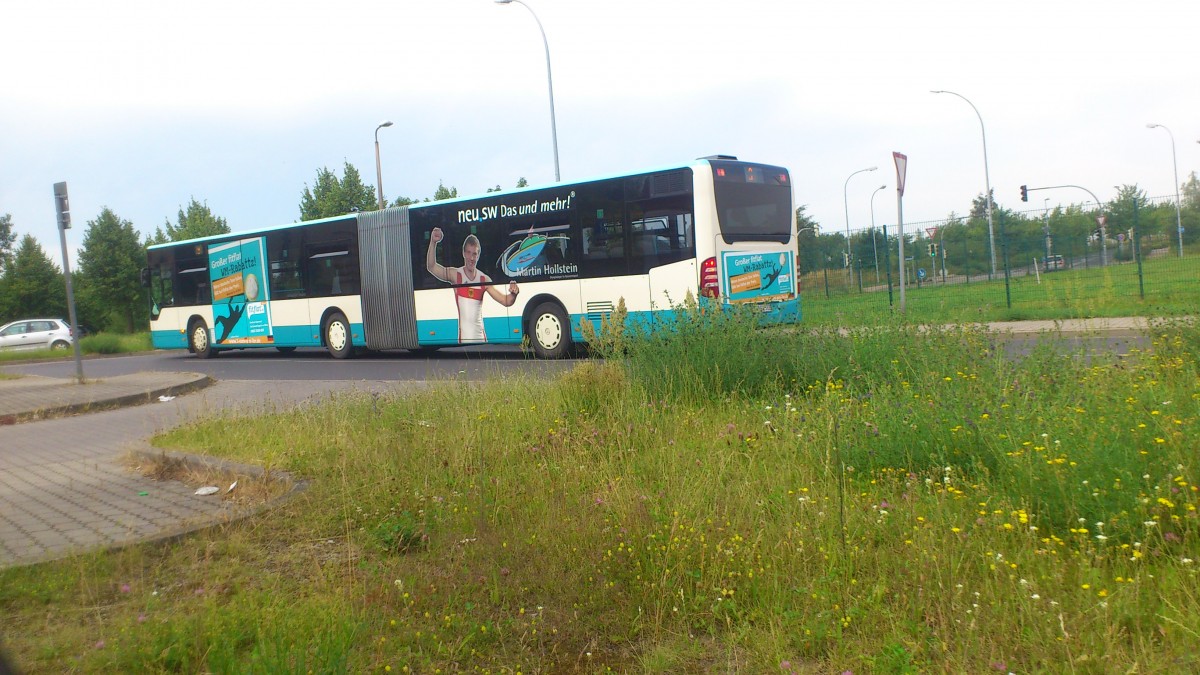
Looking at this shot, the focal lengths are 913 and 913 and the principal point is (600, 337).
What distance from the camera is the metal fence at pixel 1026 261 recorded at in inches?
698

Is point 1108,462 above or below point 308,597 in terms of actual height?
above

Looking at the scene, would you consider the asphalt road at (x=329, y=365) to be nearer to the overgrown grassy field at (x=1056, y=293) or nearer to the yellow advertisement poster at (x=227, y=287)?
the yellow advertisement poster at (x=227, y=287)

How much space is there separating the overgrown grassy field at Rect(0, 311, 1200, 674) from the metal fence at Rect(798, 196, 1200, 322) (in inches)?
369

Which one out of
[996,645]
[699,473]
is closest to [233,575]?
[699,473]

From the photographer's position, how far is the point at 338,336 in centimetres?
2112

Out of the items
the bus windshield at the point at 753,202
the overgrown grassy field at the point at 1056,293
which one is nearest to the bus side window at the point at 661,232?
the bus windshield at the point at 753,202

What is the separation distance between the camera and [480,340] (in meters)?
18.2

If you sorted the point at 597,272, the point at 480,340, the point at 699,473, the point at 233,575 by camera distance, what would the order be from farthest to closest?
the point at 480,340 < the point at 597,272 < the point at 699,473 < the point at 233,575

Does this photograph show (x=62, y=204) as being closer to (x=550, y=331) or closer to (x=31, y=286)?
(x=550, y=331)

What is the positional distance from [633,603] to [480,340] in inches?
572

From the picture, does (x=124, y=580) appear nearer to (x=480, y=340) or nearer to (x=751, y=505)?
(x=751, y=505)

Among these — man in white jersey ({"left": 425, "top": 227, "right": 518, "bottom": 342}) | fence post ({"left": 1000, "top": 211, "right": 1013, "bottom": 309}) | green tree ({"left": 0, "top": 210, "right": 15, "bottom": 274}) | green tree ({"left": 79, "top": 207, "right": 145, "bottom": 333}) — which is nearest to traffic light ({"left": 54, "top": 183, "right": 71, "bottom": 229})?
man in white jersey ({"left": 425, "top": 227, "right": 518, "bottom": 342})

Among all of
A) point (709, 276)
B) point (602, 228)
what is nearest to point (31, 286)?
point (602, 228)

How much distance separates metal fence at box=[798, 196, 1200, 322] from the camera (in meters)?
17.7
